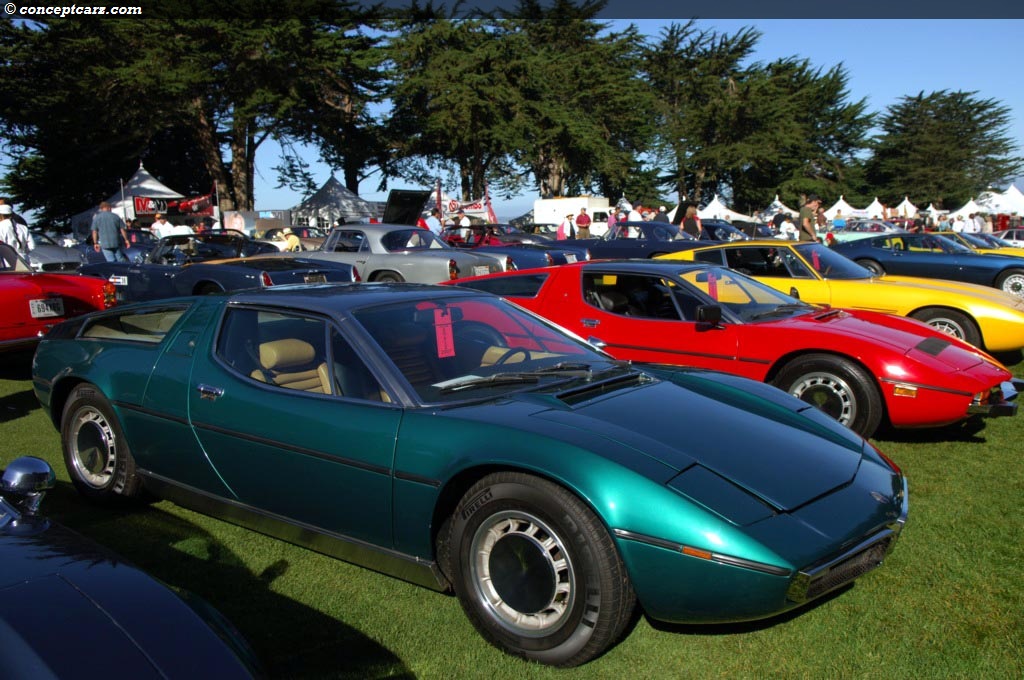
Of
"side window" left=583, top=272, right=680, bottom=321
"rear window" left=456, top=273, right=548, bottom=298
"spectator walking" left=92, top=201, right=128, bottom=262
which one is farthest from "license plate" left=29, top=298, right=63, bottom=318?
"spectator walking" left=92, top=201, right=128, bottom=262

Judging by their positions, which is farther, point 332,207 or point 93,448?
point 332,207

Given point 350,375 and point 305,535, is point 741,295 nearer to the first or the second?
point 350,375

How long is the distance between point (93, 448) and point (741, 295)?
182 inches

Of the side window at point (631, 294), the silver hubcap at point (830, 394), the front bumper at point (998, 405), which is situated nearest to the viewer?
the front bumper at point (998, 405)

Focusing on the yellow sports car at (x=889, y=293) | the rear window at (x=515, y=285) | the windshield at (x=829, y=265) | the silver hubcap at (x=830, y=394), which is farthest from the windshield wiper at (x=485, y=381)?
the windshield at (x=829, y=265)

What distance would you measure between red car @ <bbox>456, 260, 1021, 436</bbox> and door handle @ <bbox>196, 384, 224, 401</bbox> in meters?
2.51

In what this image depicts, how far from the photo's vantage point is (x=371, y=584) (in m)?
3.29

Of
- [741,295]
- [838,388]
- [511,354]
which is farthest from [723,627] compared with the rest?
[741,295]

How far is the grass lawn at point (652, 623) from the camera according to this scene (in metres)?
2.64

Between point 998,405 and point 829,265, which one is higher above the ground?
point 829,265

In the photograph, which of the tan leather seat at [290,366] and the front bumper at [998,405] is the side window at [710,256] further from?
the tan leather seat at [290,366]

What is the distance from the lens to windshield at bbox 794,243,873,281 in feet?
25.9

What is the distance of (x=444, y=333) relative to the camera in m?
3.58

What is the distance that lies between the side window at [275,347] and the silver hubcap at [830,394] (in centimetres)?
337
